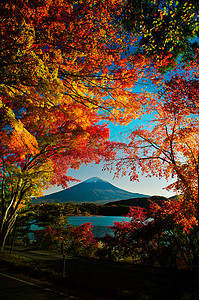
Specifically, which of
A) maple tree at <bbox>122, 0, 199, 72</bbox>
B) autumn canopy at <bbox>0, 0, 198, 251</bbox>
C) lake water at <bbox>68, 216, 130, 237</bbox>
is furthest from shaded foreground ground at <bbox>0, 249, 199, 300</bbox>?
lake water at <bbox>68, 216, 130, 237</bbox>

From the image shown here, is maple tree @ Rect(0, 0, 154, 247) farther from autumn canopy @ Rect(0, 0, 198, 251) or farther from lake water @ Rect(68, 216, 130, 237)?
lake water @ Rect(68, 216, 130, 237)

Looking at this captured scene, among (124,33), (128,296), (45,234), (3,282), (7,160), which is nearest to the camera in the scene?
(128,296)

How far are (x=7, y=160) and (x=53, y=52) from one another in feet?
25.3

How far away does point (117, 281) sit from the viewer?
18.2 feet

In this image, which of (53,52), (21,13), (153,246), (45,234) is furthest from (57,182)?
(21,13)

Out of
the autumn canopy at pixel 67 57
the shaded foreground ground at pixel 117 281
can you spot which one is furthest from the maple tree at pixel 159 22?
the shaded foreground ground at pixel 117 281

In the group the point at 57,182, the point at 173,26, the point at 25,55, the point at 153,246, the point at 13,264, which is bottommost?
the point at 13,264

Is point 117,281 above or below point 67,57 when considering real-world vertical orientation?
below

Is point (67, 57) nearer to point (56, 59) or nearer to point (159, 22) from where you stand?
point (56, 59)

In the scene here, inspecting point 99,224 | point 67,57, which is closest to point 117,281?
point 67,57

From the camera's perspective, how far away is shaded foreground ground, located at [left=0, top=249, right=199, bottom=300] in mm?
4473

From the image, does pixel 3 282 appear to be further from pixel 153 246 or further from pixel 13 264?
pixel 153 246

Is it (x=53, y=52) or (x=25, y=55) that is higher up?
(x=53, y=52)

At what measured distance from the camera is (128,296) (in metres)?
4.36
